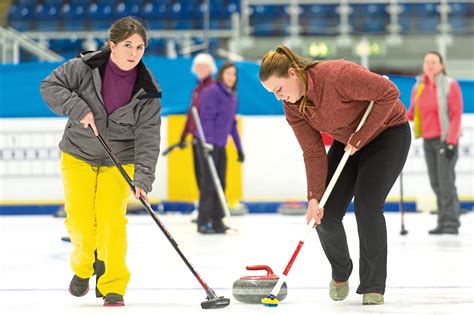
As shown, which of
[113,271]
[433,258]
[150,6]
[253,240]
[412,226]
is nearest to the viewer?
[113,271]

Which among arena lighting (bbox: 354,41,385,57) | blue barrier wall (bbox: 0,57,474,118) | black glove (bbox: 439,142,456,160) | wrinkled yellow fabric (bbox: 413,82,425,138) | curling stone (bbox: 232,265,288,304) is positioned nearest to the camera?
curling stone (bbox: 232,265,288,304)

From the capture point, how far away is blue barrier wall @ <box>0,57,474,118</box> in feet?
31.9

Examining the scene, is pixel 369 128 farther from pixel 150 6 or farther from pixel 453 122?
pixel 150 6

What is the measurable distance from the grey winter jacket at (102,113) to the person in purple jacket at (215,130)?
347 centimetres

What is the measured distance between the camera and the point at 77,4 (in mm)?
14547

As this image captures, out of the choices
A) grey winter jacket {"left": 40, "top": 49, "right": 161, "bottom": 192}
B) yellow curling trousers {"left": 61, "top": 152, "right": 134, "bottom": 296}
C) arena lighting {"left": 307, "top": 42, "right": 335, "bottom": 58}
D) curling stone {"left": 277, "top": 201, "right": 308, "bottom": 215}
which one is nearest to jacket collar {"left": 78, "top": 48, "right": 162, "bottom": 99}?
grey winter jacket {"left": 40, "top": 49, "right": 161, "bottom": 192}

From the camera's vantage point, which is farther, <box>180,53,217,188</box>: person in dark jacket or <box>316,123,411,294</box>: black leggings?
<box>180,53,217,188</box>: person in dark jacket

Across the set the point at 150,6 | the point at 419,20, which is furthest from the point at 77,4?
the point at 419,20

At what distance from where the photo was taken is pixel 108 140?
12.3 ft

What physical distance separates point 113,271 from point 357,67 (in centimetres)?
127

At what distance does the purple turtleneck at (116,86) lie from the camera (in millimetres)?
3717

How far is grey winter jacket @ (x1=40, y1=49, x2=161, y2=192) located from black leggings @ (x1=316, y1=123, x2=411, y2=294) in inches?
29.4

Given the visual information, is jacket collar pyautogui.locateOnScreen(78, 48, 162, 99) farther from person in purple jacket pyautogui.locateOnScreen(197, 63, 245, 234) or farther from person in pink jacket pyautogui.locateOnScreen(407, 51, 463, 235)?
person in pink jacket pyautogui.locateOnScreen(407, 51, 463, 235)

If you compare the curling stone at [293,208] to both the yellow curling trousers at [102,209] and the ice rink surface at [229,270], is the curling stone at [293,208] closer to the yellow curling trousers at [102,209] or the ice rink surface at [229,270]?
the ice rink surface at [229,270]
